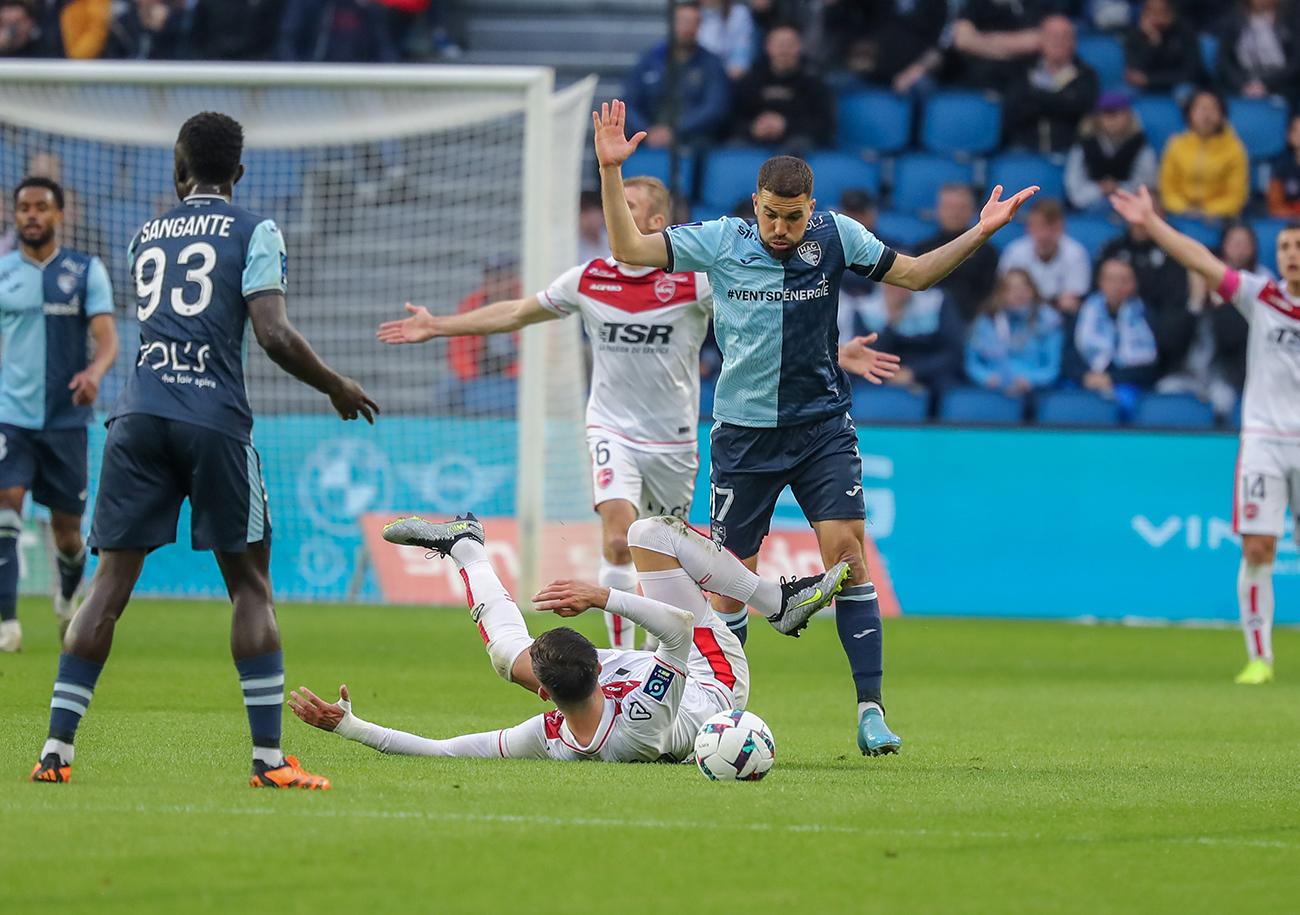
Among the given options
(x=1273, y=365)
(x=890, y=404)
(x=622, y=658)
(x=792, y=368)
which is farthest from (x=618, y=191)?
(x=890, y=404)

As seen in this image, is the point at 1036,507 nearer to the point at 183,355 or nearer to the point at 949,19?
the point at 949,19

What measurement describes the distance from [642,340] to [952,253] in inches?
103

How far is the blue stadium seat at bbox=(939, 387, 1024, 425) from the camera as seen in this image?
1559 centimetres

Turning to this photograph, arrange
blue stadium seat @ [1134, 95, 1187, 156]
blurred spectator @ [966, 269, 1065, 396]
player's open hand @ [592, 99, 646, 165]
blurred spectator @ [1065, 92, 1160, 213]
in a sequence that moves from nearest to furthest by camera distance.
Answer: player's open hand @ [592, 99, 646, 165], blurred spectator @ [966, 269, 1065, 396], blurred spectator @ [1065, 92, 1160, 213], blue stadium seat @ [1134, 95, 1187, 156]

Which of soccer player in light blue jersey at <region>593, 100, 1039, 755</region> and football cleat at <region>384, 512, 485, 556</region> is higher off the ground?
soccer player in light blue jersey at <region>593, 100, 1039, 755</region>

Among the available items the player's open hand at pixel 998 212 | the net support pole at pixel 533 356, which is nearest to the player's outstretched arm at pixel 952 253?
the player's open hand at pixel 998 212

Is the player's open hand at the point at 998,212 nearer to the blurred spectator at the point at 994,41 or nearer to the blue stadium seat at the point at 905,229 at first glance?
the blue stadium seat at the point at 905,229

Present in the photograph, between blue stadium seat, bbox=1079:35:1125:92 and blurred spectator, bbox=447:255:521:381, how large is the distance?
308 inches

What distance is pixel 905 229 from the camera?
16.7 m

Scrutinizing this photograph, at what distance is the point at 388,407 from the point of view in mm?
14695

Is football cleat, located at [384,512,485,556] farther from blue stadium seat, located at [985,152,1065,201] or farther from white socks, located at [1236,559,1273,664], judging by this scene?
blue stadium seat, located at [985,152,1065,201]

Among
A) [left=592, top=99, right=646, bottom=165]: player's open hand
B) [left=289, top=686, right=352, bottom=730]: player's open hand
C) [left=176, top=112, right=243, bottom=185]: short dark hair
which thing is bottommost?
[left=289, top=686, right=352, bottom=730]: player's open hand

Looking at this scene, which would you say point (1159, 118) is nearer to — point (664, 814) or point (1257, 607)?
point (1257, 607)

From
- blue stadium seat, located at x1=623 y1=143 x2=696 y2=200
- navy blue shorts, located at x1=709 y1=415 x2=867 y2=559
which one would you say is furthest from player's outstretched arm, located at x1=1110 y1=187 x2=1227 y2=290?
blue stadium seat, located at x1=623 y1=143 x2=696 y2=200
